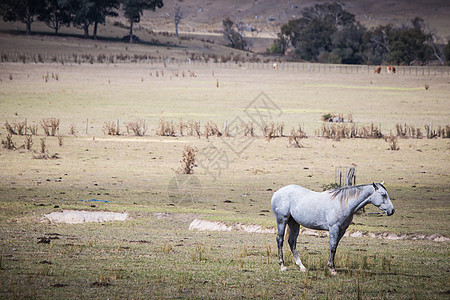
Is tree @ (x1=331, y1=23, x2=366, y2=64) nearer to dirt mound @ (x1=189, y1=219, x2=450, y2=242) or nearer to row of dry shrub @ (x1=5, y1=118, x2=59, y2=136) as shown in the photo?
row of dry shrub @ (x1=5, y1=118, x2=59, y2=136)

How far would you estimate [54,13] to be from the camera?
109312 mm

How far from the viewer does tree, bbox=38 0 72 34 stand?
107m

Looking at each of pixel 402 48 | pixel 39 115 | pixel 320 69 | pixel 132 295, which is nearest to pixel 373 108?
pixel 39 115

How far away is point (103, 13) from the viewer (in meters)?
112

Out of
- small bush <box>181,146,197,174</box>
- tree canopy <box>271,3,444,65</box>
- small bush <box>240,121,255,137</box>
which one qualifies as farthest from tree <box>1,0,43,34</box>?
small bush <box>181,146,197,174</box>

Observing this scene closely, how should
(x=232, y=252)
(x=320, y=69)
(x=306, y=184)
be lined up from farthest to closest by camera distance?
(x=320, y=69), (x=306, y=184), (x=232, y=252)

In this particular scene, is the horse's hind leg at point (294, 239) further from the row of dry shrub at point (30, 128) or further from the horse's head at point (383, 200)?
the row of dry shrub at point (30, 128)

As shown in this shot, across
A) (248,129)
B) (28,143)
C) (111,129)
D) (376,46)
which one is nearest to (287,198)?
(28,143)

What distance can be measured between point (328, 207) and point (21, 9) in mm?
102968

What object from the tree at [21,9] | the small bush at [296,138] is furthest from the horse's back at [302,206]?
the tree at [21,9]

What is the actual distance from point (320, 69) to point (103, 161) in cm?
5675

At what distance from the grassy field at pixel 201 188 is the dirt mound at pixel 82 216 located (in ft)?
1.58

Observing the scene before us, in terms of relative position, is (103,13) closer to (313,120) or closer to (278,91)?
(278,91)

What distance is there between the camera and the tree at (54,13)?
107250 mm
